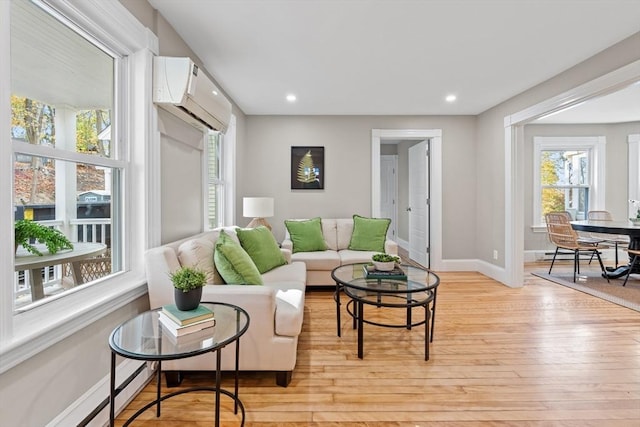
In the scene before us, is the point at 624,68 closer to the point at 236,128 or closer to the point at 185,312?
the point at 185,312

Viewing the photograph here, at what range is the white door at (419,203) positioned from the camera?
490cm

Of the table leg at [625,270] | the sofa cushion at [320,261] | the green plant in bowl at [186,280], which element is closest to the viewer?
the green plant in bowl at [186,280]

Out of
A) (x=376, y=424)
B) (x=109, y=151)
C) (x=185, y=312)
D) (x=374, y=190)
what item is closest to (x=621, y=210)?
(x=374, y=190)

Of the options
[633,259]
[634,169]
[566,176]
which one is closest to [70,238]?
[633,259]

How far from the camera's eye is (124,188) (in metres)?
1.92

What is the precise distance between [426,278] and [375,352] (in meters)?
0.71

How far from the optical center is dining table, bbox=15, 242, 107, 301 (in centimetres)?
127

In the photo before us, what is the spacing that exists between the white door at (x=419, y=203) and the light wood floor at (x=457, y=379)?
83.3 inches

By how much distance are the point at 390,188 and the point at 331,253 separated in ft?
12.6

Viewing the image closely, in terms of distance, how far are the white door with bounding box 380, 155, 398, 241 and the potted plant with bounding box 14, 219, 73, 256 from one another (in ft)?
20.9

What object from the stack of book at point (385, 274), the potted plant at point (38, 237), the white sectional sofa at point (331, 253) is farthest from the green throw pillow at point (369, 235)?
the potted plant at point (38, 237)

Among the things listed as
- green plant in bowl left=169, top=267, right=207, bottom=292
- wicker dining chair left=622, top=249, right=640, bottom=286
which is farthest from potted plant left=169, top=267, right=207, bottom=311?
wicker dining chair left=622, top=249, right=640, bottom=286

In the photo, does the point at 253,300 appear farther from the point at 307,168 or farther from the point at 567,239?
the point at 567,239

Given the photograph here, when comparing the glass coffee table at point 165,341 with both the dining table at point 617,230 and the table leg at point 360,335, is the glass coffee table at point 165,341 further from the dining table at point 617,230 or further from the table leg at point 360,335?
Result: the dining table at point 617,230
